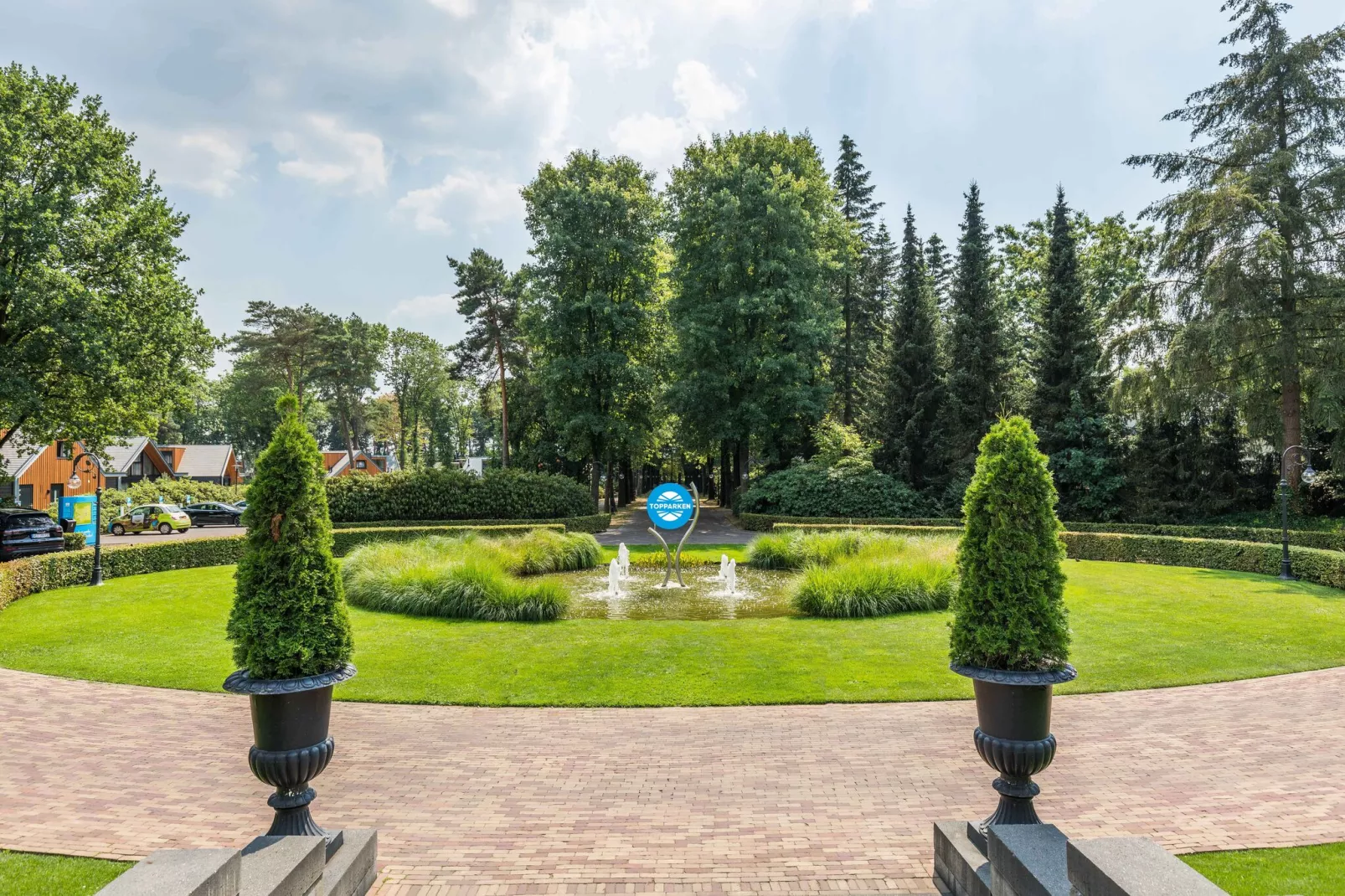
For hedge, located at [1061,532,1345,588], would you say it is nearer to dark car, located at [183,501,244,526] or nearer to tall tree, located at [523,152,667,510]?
tall tree, located at [523,152,667,510]

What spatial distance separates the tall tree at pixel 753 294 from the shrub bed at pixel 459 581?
A: 687 inches

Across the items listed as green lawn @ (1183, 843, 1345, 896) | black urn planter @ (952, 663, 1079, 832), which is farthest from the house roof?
green lawn @ (1183, 843, 1345, 896)

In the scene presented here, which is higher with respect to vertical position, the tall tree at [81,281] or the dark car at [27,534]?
the tall tree at [81,281]

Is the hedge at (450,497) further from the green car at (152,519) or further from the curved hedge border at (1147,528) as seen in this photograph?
the green car at (152,519)

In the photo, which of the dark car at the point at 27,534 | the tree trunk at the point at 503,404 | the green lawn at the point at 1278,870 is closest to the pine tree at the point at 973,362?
the tree trunk at the point at 503,404

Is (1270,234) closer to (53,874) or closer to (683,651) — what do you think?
(683,651)

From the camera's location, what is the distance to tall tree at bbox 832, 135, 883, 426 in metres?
44.0

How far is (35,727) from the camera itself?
25.2ft

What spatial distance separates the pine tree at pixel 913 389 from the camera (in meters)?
32.9

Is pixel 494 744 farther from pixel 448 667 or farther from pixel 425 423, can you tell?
pixel 425 423

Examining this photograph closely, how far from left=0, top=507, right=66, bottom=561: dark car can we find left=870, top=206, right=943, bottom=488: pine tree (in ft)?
97.4

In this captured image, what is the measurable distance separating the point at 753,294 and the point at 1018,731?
3268 cm

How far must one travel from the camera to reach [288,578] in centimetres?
446

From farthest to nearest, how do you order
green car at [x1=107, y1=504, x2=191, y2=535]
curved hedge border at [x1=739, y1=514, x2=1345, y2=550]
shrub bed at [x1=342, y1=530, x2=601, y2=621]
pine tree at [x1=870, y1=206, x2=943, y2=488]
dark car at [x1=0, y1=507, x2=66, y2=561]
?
green car at [x1=107, y1=504, x2=191, y2=535] < pine tree at [x1=870, y1=206, x2=943, y2=488] < dark car at [x1=0, y1=507, x2=66, y2=561] < curved hedge border at [x1=739, y1=514, x2=1345, y2=550] < shrub bed at [x1=342, y1=530, x2=601, y2=621]
